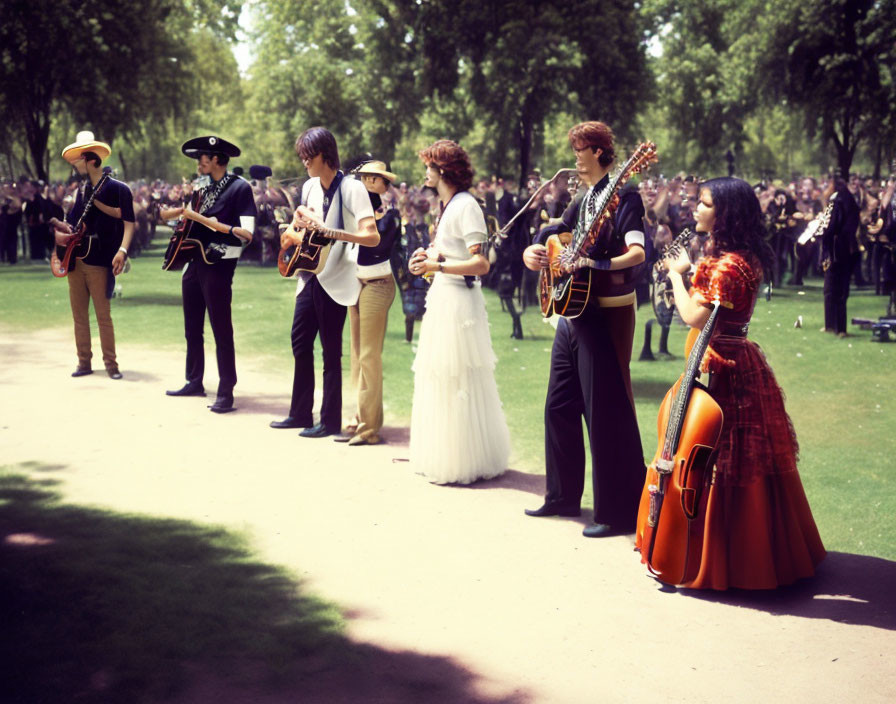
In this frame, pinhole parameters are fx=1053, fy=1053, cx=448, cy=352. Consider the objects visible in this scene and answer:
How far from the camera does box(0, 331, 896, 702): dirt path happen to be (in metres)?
4.17

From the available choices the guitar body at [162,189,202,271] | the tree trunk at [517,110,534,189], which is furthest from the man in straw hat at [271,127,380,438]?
the tree trunk at [517,110,534,189]

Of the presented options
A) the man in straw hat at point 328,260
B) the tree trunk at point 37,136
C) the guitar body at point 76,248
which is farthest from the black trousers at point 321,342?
the tree trunk at point 37,136

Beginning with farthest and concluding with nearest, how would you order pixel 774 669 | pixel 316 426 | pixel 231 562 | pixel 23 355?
pixel 23 355 < pixel 316 426 < pixel 231 562 < pixel 774 669

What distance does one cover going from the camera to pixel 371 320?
305 inches

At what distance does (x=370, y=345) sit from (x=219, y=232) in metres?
2.00

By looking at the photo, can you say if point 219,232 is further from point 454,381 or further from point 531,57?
point 531,57

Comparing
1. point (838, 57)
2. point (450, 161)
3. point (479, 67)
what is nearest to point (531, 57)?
point (479, 67)

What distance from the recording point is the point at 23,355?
11.6 metres

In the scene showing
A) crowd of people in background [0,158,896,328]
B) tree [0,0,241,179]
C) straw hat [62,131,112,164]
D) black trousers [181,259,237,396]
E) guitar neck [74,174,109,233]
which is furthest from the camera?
tree [0,0,241,179]

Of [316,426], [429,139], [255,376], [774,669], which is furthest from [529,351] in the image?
[429,139]

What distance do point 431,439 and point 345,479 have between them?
2.07 feet

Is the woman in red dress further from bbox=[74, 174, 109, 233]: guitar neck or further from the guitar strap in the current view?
bbox=[74, 174, 109, 233]: guitar neck

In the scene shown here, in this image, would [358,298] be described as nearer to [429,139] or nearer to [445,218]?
[445,218]

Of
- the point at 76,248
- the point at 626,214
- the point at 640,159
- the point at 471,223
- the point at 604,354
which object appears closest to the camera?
the point at 640,159
